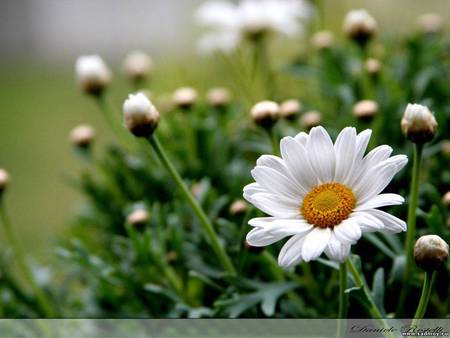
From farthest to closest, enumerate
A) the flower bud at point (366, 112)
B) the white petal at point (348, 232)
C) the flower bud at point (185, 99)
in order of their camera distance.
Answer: the flower bud at point (185, 99) → the flower bud at point (366, 112) → the white petal at point (348, 232)

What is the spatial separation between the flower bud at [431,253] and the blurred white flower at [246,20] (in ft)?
1.92

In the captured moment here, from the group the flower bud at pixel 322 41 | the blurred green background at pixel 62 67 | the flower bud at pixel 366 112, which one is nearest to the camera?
the flower bud at pixel 366 112

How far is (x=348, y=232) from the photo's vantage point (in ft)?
1.43

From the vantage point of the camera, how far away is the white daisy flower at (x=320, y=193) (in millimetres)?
447

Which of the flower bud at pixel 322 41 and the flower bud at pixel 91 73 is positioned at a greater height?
the flower bud at pixel 91 73

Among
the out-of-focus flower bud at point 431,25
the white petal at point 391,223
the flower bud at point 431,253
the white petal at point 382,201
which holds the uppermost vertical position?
the out-of-focus flower bud at point 431,25

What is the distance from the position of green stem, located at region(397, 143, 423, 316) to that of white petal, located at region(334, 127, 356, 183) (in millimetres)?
55

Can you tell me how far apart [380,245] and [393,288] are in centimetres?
4

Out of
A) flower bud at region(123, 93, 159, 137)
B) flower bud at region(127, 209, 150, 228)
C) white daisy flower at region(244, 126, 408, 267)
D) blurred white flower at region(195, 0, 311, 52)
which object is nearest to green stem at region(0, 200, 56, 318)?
flower bud at region(127, 209, 150, 228)

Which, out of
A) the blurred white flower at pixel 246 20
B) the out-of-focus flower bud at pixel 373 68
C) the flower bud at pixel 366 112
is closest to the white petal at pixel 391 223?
the flower bud at pixel 366 112

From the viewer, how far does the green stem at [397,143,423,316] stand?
1.68 feet

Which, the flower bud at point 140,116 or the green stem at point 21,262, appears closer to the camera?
the flower bud at point 140,116

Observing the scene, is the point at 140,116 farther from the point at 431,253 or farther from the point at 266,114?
the point at 431,253

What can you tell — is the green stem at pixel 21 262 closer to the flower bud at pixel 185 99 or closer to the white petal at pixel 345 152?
the flower bud at pixel 185 99
